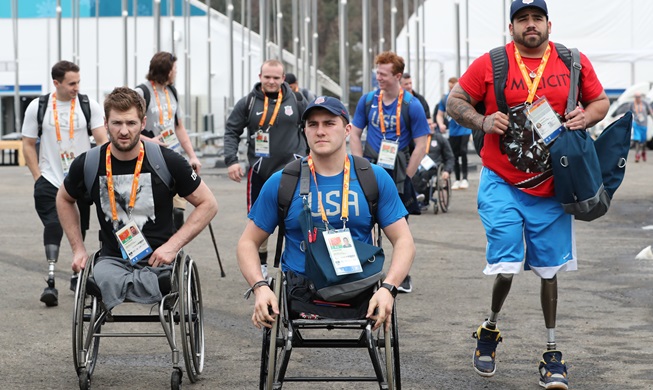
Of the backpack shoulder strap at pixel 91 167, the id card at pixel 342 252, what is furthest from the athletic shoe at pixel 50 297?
the id card at pixel 342 252

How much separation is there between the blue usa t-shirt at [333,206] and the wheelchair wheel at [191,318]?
2.88ft

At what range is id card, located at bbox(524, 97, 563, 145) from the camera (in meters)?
6.37

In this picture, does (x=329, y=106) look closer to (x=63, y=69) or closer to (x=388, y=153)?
(x=63, y=69)

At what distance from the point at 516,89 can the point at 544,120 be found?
0.22 m

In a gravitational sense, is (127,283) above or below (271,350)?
above

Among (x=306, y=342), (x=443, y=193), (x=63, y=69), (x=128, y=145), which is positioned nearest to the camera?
(x=306, y=342)

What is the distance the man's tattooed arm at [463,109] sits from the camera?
6539mm

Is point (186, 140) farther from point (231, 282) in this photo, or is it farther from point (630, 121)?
point (630, 121)

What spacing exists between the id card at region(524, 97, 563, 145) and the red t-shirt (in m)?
0.08

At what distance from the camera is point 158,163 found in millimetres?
6547

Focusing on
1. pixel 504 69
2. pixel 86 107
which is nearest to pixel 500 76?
pixel 504 69

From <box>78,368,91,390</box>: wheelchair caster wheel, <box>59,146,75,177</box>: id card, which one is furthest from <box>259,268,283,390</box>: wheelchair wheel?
<box>59,146,75,177</box>: id card

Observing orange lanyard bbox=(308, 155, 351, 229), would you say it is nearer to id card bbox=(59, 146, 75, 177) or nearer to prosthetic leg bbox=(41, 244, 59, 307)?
prosthetic leg bbox=(41, 244, 59, 307)

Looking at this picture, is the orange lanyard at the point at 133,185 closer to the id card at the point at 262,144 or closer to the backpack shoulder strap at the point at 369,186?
the backpack shoulder strap at the point at 369,186
